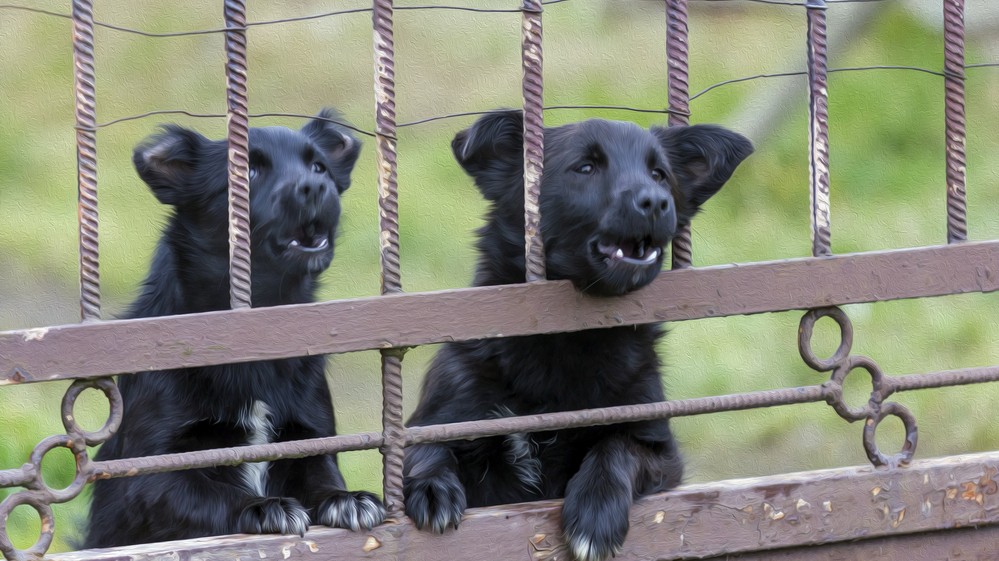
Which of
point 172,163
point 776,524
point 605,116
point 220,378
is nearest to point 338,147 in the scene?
point 172,163

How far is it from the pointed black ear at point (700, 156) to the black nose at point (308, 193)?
3.39 ft

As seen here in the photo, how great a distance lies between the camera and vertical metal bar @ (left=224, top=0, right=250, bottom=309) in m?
2.58

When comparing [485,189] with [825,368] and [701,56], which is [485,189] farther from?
[701,56]

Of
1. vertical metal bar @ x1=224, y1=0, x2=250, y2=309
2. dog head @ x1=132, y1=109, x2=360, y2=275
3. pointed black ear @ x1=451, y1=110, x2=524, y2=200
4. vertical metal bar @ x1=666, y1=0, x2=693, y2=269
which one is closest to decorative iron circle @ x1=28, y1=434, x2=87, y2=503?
vertical metal bar @ x1=224, y1=0, x2=250, y2=309

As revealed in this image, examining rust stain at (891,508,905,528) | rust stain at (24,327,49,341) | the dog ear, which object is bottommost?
rust stain at (891,508,905,528)

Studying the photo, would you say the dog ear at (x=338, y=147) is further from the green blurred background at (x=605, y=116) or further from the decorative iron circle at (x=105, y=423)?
the green blurred background at (x=605, y=116)

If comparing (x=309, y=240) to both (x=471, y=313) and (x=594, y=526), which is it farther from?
(x=594, y=526)

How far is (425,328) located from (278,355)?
34 centimetres

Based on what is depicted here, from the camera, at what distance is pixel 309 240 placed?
134 inches

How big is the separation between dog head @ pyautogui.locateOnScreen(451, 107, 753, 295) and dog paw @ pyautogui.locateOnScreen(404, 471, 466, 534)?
1.98 ft

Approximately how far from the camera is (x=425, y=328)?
269 centimetres

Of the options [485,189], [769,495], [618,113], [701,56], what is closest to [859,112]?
[701,56]

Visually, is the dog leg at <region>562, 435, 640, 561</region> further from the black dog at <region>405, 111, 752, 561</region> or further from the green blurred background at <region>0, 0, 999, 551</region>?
the green blurred background at <region>0, 0, 999, 551</region>

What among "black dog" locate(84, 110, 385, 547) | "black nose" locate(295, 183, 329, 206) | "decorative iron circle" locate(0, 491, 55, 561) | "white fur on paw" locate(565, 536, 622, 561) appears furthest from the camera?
"black nose" locate(295, 183, 329, 206)
